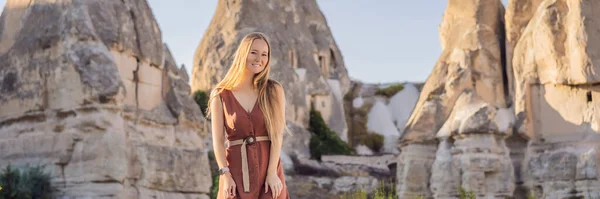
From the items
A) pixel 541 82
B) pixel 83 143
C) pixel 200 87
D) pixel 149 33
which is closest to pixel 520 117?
pixel 541 82

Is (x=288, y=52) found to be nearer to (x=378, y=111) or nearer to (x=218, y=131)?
(x=378, y=111)

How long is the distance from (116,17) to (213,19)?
1049 inches

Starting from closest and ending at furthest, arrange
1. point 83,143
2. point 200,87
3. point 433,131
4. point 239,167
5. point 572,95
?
point 239,167, point 83,143, point 572,95, point 433,131, point 200,87

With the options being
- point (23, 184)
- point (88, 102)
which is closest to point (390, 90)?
point (88, 102)

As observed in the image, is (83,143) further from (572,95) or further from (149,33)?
(572,95)

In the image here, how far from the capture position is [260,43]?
5.56 metres

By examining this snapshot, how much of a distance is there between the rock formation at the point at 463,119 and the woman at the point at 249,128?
630 inches


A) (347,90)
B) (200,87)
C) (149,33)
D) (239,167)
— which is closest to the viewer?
(239,167)

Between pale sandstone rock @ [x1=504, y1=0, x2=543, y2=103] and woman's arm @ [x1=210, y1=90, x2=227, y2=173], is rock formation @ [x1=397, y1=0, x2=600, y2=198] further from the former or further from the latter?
woman's arm @ [x1=210, y1=90, x2=227, y2=173]

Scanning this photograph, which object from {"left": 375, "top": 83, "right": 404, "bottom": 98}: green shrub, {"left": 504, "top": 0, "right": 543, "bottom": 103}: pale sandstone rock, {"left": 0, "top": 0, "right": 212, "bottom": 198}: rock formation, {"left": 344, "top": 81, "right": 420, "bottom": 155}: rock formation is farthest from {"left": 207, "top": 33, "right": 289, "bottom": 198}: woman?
{"left": 375, "top": 83, "right": 404, "bottom": 98}: green shrub

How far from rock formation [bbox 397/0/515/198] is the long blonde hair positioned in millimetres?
15976

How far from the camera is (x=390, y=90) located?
1863 inches

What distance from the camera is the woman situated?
18.0 feet

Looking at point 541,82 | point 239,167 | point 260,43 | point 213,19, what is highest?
point 213,19
